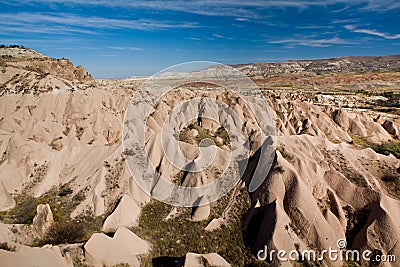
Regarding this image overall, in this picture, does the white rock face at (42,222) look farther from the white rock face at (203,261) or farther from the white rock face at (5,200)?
the white rock face at (203,261)

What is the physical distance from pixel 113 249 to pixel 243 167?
9587 millimetres

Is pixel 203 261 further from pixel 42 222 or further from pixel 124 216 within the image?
pixel 42 222

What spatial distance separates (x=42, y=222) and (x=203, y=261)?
9551 millimetres

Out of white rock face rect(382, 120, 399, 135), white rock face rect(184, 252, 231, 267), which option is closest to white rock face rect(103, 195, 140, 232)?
white rock face rect(184, 252, 231, 267)

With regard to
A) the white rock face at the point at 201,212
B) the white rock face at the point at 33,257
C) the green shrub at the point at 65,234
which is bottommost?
the green shrub at the point at 65,234

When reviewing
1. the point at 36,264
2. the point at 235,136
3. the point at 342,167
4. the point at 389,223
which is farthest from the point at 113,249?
the point at 235,136

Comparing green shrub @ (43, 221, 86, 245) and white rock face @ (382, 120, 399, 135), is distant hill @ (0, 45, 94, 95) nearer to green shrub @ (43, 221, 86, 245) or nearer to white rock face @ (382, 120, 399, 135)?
green shrub @ (43, 221, 86, 245)

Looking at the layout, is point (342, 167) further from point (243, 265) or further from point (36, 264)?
point (36, 264)

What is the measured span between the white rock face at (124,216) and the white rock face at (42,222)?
3.05 metres

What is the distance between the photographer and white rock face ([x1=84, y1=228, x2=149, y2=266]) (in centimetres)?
1291

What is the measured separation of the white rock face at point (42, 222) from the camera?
1589 centimetres

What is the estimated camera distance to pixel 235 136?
3152 cm

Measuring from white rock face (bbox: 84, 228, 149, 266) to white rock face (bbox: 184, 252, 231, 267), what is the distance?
2.92 metres

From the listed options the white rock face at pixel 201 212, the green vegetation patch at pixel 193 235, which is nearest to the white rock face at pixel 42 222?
the green vegetation patch at pixel 193 235
